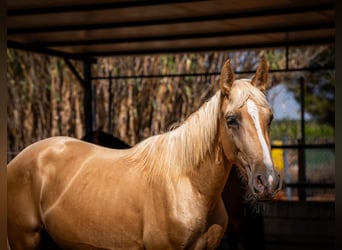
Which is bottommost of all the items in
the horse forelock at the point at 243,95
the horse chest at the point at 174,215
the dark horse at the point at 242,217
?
the dark horse at the point at 242,217

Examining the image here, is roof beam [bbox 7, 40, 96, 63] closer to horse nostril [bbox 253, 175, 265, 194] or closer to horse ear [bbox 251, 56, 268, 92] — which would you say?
horse ear [bbox 251, 56, 268, 92]

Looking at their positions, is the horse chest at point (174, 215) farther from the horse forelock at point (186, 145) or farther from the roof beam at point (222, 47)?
the roof beam at point (222, 47)

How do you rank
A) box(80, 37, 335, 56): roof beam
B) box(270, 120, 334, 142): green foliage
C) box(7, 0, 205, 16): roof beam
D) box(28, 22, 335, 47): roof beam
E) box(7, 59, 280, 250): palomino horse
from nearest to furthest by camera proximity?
box(7, 59, 280, 250): palomino horse
box(7, 0, 205, 16): roof beam
box(28, 22, 335, 47): roof beam
box(80, 37, 335, 56): roof beam
box(270, 120, 334, 142): green foliage

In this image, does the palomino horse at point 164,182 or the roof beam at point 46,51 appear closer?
the palomino horse at point 164,182

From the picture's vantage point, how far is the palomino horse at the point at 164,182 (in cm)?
330

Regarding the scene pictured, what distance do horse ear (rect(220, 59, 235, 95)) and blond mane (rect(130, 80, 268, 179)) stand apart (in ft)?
0.10

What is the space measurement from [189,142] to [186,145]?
0.09ft

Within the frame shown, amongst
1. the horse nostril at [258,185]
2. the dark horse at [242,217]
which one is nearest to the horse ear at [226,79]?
the horse nostril at [258,185]

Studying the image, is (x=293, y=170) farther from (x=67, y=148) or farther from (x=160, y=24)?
(x=67, y=148)

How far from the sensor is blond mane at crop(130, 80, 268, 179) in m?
3.44

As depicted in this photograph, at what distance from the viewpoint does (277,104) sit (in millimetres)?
10750

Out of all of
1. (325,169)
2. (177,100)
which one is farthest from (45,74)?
(325,169)

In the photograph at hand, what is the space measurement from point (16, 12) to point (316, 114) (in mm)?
10439

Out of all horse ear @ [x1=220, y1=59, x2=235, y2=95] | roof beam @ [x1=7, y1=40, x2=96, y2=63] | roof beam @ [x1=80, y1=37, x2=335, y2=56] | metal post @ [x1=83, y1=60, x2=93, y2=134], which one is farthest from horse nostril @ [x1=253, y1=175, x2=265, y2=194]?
metal post @ [x1=83, y1=60, x2=93, y2=134]
